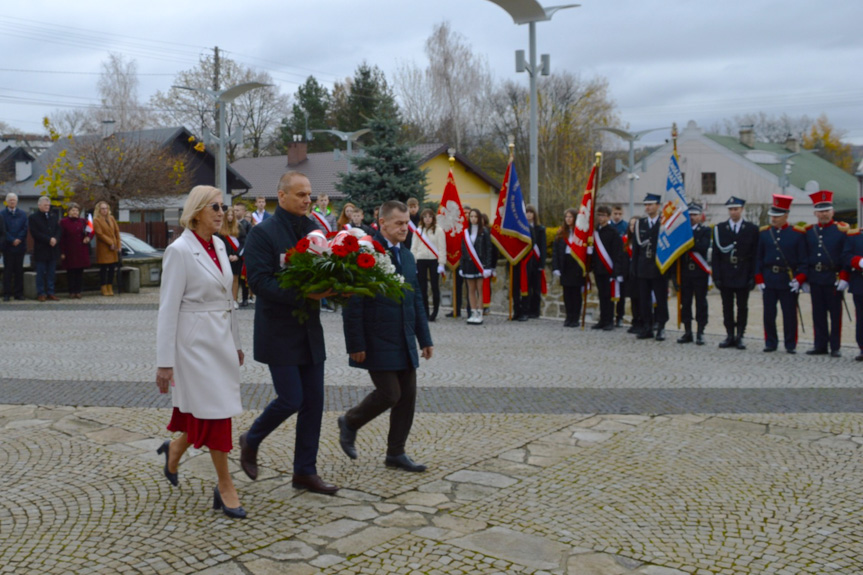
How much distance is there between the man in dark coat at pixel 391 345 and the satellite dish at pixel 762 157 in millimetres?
65831

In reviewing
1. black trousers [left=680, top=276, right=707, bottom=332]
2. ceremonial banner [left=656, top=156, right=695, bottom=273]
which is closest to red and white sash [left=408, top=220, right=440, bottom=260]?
ceremonial banner [left=656, top=156, right=695, bottom=273]

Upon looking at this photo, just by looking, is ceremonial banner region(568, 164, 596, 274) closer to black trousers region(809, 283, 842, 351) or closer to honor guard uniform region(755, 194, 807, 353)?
honor guard uniform region(755, 194, 807, 353)

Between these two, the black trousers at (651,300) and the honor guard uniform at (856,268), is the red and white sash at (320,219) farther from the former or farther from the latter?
the honor guard uniform at (856,268)

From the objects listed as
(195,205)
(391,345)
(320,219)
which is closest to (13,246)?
(320,219)

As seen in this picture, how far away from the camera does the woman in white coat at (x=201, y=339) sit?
5.09 m

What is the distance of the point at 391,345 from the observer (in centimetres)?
610

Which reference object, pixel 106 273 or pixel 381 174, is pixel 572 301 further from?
pixel 381 174

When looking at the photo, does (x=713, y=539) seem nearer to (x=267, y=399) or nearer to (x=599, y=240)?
(x=267, y=399)

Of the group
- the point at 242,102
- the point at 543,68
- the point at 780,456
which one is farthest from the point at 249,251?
the point at 242,102

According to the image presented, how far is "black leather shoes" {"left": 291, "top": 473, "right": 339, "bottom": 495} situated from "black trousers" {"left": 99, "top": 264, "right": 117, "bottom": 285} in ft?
49.2

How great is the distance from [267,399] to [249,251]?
3.25 metres

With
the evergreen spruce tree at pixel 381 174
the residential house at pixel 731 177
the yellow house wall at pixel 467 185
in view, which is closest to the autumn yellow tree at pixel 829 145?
the residential house at pixel 731 177

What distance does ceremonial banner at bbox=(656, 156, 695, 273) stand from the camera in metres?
13.1

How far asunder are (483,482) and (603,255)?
9.42 meters
